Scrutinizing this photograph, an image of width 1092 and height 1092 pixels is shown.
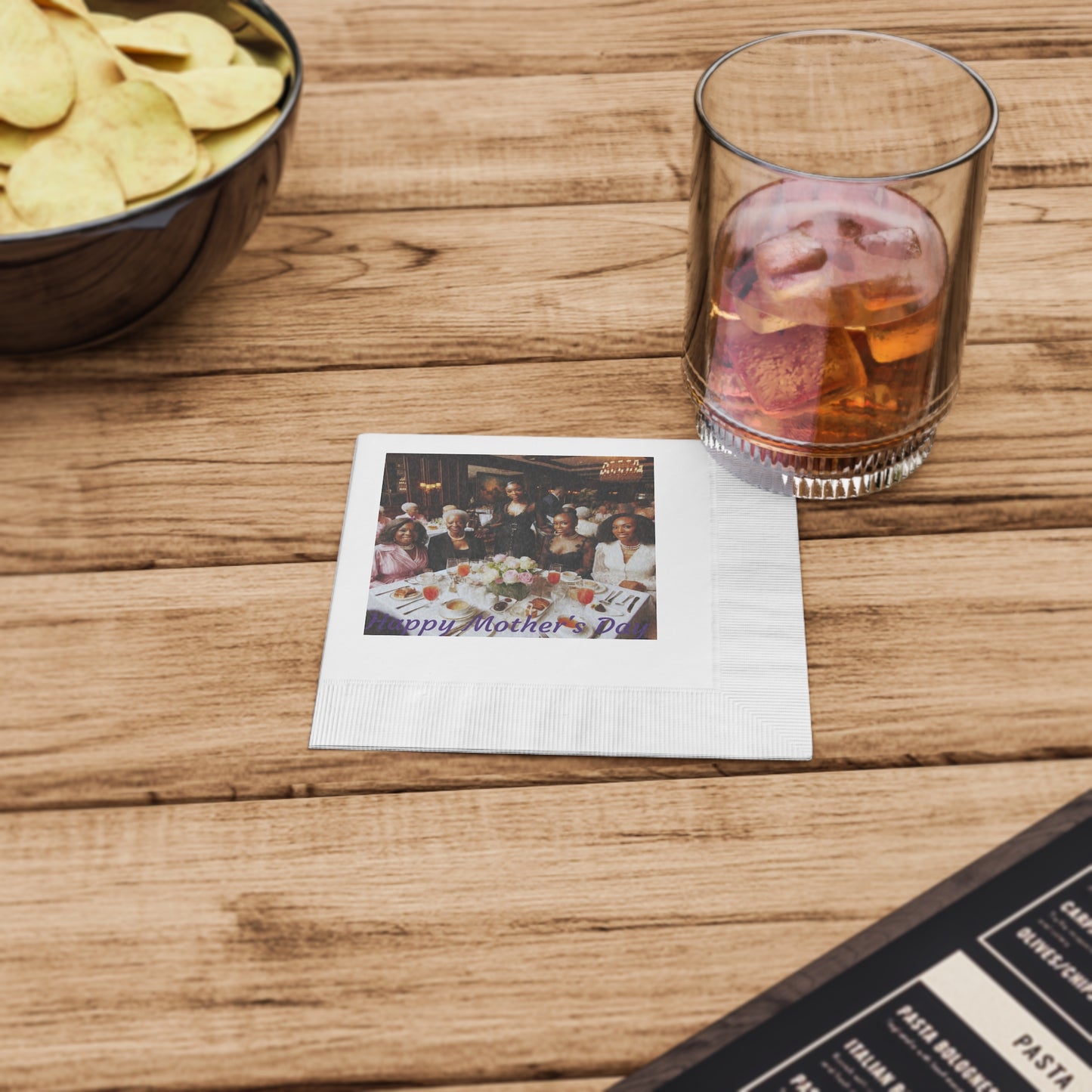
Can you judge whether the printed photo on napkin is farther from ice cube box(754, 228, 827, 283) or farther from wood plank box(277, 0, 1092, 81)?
wood plank box(277, 0, 1092, 81)

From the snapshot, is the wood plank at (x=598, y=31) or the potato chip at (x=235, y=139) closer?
the potato chip at (x=235, y=139)

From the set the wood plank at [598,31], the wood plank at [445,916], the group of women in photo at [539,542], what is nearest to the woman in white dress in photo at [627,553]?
the group of women in photo at [539,542]

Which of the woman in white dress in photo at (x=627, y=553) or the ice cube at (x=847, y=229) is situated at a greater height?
the ice cube at (x=847, y=229)

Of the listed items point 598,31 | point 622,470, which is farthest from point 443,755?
point 598,31

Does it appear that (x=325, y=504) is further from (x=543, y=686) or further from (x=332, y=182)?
(x=332, y=182)

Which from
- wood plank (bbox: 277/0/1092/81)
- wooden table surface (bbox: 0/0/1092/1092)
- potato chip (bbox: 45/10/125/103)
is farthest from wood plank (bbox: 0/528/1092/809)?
wood plank (bbox: 277/0/1092/81)

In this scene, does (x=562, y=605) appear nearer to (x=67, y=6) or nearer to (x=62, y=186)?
(x=62, y=186)

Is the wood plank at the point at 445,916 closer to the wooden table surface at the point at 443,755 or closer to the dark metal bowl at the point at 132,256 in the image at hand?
the wooden table surface at the point at 443,755
